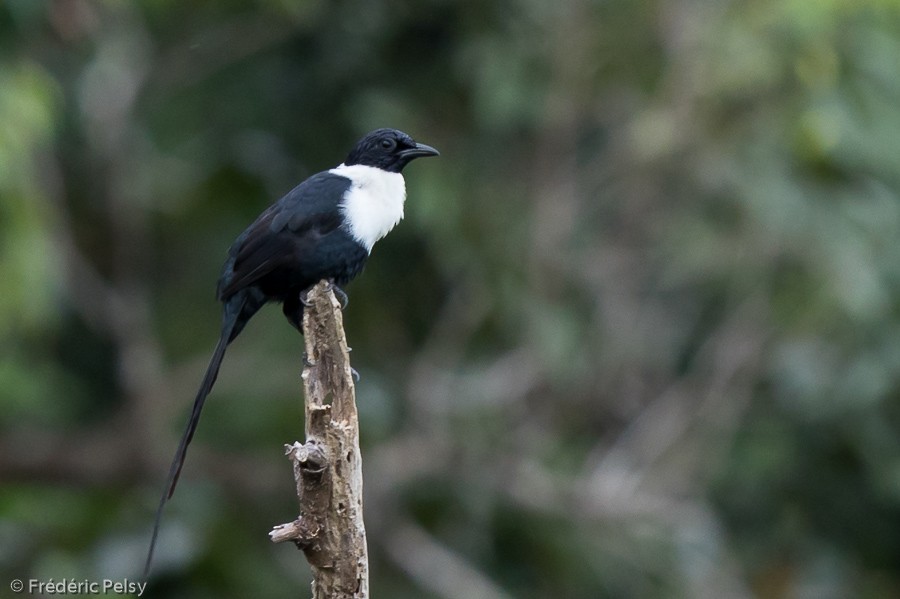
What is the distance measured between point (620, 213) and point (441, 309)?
56.3 inches

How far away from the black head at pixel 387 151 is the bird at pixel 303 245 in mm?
132

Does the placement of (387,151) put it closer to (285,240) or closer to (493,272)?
(285,240)

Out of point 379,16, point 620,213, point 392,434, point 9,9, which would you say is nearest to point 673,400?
point 620,213

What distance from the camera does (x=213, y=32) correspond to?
8945 millimetres

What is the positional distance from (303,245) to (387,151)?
0.68 meters

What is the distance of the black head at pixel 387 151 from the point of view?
16.3 ft

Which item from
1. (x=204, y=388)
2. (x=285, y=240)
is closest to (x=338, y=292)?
(x=285, y=240)

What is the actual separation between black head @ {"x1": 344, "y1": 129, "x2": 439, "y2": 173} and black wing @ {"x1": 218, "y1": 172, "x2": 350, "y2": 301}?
0.32 metres

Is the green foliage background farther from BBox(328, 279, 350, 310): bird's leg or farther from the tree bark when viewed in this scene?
the tree bark

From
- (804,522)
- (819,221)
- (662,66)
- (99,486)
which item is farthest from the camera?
(804,522)

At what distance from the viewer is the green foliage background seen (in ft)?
26.3

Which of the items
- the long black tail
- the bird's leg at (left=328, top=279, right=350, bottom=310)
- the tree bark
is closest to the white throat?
the bird's leg at (left=328, top=279, right=350, bottom=310)

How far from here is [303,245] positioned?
448 centimetres

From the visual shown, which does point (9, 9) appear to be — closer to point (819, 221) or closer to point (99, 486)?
point (99, 486)
